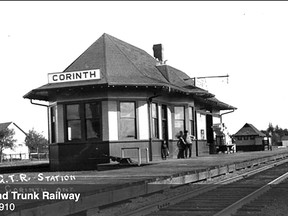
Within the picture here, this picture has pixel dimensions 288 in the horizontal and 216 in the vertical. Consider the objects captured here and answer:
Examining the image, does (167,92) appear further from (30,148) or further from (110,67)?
(30,148)

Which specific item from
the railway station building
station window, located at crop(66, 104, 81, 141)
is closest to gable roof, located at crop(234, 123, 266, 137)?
the railway station building

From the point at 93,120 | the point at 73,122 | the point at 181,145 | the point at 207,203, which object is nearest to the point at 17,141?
the point at 181,145

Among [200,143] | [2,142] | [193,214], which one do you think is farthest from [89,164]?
[2,142]

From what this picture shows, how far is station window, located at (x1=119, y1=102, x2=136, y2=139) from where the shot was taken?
20266 mm

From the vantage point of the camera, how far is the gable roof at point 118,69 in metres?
20.2

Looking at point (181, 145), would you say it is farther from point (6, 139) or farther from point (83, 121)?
point (6, 139)

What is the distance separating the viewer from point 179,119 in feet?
78.9

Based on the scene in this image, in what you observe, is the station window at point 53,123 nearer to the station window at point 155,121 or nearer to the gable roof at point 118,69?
the gable roof at point 118,69

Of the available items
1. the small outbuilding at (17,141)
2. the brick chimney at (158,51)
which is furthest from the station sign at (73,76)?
the small outbuilding at (17,141)

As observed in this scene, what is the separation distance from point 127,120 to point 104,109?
1.21 metres

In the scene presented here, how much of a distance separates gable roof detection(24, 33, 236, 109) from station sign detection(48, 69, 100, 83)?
18cm

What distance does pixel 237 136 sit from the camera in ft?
220

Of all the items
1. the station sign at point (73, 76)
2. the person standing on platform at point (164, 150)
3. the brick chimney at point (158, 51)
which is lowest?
the person standing on platform at point (164, 150)

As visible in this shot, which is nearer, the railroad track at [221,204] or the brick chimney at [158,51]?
the railroad track at [221,204]
